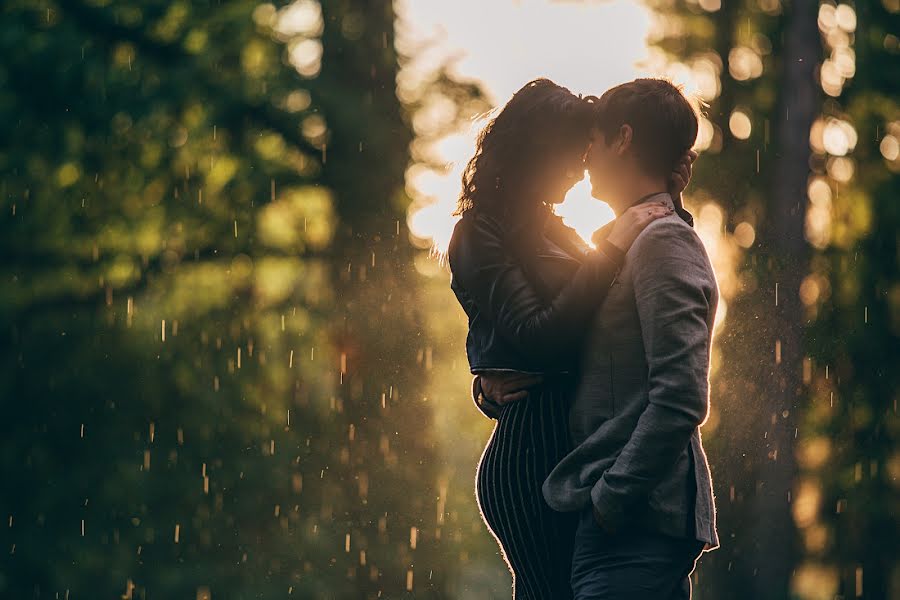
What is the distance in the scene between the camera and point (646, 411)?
246 centimetres

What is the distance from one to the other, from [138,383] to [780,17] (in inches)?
329

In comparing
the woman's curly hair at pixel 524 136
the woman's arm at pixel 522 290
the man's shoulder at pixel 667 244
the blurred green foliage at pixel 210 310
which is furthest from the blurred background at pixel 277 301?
the man's shoulder at pixel 667 244

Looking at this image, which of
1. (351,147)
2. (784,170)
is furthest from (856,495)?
(351,147)

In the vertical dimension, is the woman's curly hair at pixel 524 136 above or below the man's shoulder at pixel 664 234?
above

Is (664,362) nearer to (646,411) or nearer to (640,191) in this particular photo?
(646,411)

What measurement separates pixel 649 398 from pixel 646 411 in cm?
3

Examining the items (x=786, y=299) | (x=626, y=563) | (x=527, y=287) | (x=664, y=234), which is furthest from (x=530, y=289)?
(x=786, y=299)

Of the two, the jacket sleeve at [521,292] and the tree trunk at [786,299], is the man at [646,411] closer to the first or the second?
the jacket sleeve at [521,292]

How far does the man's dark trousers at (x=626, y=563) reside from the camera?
8.10 ft

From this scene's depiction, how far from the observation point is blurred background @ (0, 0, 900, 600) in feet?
32.1

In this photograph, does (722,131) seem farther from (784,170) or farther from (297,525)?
(297,525)

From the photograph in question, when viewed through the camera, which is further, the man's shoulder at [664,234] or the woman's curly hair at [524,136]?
the woman's curly hair at [524,136]

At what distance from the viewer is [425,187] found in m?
10.0

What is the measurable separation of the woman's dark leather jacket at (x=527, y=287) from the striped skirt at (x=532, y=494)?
0.11m
